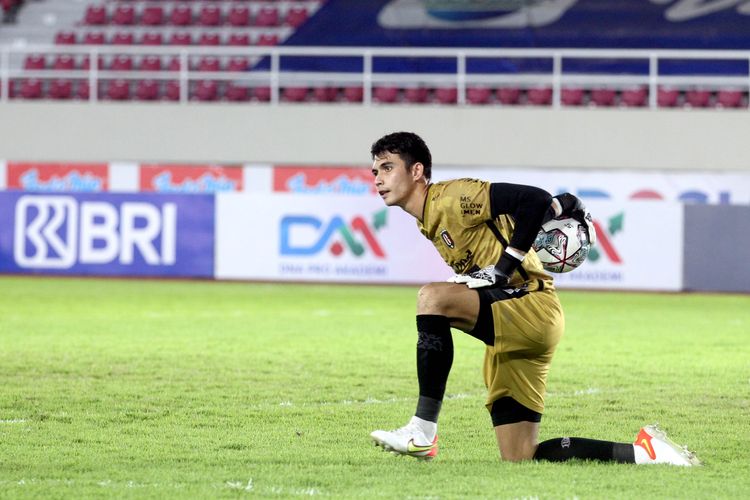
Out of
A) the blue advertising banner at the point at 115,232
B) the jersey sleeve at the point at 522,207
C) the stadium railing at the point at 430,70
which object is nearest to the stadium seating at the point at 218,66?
the stadium railing at the point at 430,70

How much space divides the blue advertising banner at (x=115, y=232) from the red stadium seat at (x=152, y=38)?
21.9ft

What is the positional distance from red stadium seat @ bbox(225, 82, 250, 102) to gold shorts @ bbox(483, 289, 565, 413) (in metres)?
19.2

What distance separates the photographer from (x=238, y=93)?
24.8m

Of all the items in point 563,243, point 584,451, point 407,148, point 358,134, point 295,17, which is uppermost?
point 295,17

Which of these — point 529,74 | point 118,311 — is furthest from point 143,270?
point 529,74

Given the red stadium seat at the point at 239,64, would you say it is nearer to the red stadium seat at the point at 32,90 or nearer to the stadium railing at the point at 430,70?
the stadium railing at the point at 430,70

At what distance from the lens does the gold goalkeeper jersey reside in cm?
584

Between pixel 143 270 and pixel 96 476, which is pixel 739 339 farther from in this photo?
pixel 143 270

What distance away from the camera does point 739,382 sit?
385 inches

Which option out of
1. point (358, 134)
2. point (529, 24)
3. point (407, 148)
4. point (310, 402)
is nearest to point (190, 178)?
point (358, 134)

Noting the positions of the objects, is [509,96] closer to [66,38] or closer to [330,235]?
[330,235]

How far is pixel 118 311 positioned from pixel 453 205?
1077 cm

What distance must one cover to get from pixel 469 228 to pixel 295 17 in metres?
21.3

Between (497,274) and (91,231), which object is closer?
(497,274)
